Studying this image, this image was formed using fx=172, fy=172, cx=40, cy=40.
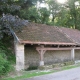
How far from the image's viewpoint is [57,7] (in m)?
34.2

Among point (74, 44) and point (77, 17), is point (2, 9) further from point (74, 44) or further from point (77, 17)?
point (77, 17)

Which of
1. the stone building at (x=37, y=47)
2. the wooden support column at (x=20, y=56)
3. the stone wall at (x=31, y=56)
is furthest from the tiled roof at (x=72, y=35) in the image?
the wooden support column at (x=20, y=56)

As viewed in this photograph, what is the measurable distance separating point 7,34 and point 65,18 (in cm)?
2242

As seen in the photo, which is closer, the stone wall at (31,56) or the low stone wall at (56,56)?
the stone wall at (31,56)

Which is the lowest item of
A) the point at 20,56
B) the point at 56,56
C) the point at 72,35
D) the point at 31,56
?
the point at 56,56

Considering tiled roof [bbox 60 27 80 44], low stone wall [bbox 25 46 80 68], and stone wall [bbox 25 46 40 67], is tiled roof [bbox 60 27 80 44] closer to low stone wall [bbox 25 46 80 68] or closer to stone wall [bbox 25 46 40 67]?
low stone wall [bbox 25 46 80 68]

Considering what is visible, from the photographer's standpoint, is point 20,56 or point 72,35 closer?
point 20,56

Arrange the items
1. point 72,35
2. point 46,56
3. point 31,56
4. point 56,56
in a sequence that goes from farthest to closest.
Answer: point 72,35 → point 56,56 → point 46,56 → point 31,56

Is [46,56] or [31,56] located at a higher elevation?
[31,56]

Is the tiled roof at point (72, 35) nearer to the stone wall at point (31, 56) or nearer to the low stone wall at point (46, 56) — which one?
the low stone wall at point (46, 56)

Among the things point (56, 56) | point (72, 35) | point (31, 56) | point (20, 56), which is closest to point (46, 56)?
point (56, 56)

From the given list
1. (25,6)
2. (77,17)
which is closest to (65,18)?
(77,17)

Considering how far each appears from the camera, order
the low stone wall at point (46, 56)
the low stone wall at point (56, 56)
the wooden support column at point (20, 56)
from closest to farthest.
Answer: the wooden support column at point (20, 56), the low stone wall at point (46, 56), the low stone wall at point (56, 56)

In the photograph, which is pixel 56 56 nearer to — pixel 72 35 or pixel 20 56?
pixel 20 56
